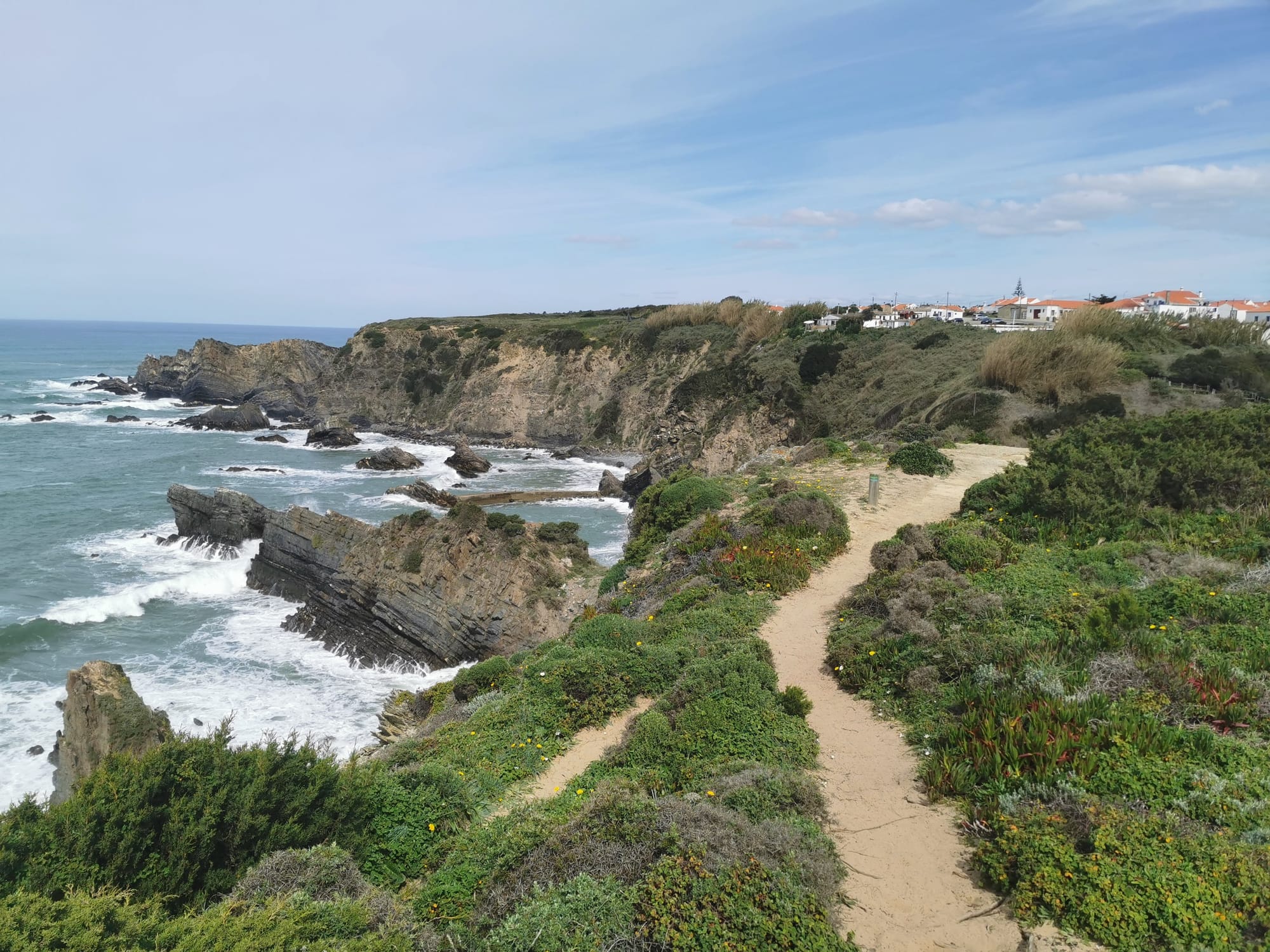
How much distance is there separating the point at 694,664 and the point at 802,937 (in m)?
4.67

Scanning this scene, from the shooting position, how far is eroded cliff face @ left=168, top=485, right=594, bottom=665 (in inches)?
768

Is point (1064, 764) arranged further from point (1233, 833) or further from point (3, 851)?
point (3, 851)

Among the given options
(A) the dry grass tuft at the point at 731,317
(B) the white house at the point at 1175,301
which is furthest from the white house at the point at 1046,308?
(A) the dry grass tuft at the point at 731,317

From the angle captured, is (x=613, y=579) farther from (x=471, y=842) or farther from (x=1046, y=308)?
(x=1046, y=308)

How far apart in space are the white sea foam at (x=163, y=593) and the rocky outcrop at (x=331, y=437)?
30556 mm

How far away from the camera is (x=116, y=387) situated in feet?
280

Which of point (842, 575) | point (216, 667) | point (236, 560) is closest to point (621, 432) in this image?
point (236, 560)

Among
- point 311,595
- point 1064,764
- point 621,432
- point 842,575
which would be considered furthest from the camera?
point 621,432

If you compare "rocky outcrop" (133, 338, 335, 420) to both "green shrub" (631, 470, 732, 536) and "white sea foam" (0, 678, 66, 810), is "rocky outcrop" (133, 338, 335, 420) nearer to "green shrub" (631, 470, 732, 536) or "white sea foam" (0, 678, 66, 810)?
"white sea foam" (0, 678, 66, 810)

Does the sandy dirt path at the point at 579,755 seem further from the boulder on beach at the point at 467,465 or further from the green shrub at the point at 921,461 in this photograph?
the boulder on beach at the point at 467,465

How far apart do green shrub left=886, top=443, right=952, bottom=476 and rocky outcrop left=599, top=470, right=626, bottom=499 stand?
23.3 metres

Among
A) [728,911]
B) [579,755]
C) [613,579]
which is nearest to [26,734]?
[613,579]

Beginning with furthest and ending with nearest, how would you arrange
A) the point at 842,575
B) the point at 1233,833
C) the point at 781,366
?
the point at 781,366, the point at 842,575, the point at 1233,833

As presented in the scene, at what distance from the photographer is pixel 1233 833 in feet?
16.4
